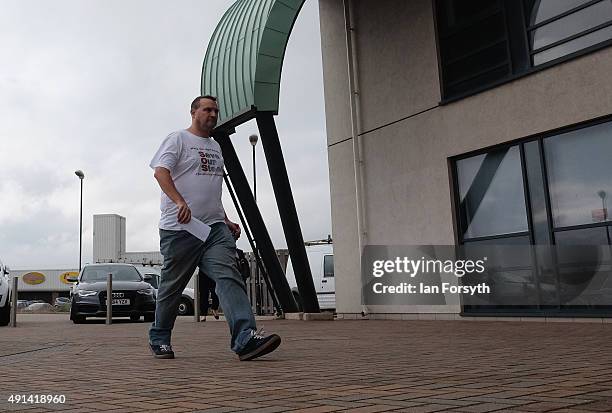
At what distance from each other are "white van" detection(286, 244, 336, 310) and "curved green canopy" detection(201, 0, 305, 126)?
7.40 metres

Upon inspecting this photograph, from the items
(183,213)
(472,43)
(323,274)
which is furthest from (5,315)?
(472,43)

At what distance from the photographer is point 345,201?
548 inches

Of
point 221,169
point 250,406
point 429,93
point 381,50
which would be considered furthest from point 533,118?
point 250,406

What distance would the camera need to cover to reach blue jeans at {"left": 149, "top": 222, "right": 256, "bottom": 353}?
498 centimetres

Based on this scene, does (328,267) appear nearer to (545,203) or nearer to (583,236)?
(545,203)

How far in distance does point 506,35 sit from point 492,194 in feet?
8.55

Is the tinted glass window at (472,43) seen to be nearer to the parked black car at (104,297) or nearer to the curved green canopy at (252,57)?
the curved green canopy at (252,57)

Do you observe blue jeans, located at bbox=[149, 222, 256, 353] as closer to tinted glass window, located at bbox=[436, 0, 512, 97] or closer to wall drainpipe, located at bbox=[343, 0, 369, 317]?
tinted glass window, located at bbox=[436, 0, 512, 97]

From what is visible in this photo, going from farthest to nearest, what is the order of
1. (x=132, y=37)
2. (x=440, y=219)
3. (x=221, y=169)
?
(x=132, y=37) < (x=440, y=219) < (x=221, y=169)

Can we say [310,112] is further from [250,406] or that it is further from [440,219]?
[250,406]

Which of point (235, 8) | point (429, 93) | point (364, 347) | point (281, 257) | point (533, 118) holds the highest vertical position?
point (235, 8)

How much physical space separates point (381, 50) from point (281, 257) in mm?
7683

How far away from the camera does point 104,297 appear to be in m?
15.5

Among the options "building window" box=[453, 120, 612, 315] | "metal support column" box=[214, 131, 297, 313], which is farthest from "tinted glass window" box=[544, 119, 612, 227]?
"metal support column" box=[214, 131, 297, 313]
